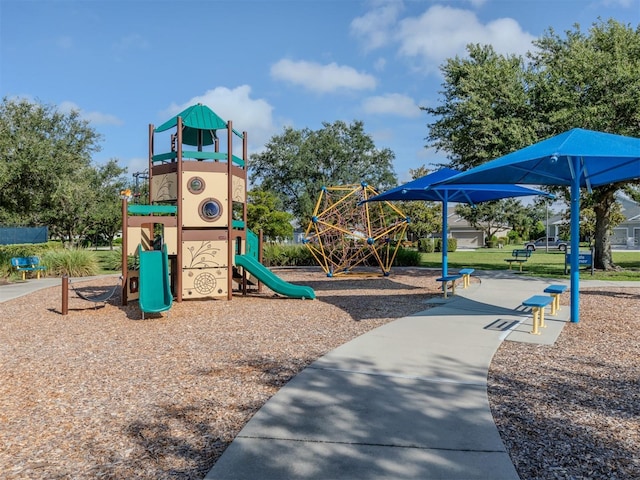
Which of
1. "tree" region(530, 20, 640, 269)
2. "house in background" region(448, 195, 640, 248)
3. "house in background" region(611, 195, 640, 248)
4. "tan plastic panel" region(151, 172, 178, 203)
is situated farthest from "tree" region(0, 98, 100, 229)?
"house in background" region(611, 195, 640, 248)

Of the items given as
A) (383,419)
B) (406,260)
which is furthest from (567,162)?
(406,260)

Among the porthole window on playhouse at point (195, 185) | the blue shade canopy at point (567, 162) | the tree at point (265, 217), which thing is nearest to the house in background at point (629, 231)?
the tree at point (265, 217)

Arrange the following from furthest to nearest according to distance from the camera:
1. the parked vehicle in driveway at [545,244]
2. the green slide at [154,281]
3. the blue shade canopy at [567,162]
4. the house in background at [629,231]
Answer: the house in background at [629,231]
the parked vehicle in driveway at [545,244]
the green slide at [154,281]
the blue shade canopy at [567,162]

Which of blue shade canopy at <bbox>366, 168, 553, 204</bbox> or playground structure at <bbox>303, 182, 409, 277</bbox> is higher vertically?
blue shade canopy at <bbox>366, 168, 553, 204</bbox>

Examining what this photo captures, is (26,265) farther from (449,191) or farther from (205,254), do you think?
(449,191)

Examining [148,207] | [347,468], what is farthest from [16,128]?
[347,468]

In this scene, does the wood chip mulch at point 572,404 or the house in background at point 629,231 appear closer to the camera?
the wood chip mulch at point 572,404

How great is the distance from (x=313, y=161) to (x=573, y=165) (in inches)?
1461

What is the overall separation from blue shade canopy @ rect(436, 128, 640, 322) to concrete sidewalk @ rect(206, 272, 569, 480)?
2.72 metres

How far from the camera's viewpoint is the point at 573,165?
26.8 ft

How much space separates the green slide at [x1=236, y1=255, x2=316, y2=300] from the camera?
11.7m

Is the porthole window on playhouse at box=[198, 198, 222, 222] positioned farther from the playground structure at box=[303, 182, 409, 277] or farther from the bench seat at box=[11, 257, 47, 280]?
the bench seat at box=[11, 257, 47, 280]

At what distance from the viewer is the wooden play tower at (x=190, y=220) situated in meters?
11.4

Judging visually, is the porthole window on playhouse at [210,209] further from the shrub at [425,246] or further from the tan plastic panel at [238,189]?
the shrub at [425,246]
